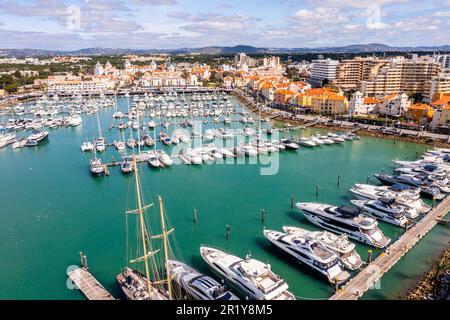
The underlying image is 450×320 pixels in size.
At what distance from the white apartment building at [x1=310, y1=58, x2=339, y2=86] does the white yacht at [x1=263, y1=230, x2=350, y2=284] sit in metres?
47.9

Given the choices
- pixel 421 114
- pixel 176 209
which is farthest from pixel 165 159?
pixel 421 114

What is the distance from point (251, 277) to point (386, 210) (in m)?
7.35

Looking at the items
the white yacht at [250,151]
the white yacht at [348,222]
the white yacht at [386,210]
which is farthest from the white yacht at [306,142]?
the white yacht at [348,222]

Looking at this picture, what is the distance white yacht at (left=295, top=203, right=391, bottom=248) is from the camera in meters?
12.0

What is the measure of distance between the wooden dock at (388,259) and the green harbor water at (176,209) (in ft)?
0.78

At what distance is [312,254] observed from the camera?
10.5 meters

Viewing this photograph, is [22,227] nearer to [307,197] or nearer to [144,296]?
[144,296]

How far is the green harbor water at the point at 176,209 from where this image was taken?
10.7 meters

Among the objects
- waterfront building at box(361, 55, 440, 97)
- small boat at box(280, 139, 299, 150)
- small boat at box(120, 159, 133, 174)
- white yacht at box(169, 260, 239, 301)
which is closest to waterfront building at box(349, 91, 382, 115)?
waterfront building at box(361, 55, 440, 97)

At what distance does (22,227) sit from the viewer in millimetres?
14109

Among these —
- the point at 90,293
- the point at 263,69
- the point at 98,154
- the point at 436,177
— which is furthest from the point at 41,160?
the point at 263,69

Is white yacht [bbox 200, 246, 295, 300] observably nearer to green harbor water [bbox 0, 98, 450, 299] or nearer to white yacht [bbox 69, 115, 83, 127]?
green harbor water [bbox 0, 98, 450, 299]

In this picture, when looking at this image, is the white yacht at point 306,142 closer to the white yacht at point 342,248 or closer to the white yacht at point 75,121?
the white yacht at point 342,248

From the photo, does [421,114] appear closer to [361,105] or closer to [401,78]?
[361,105]
